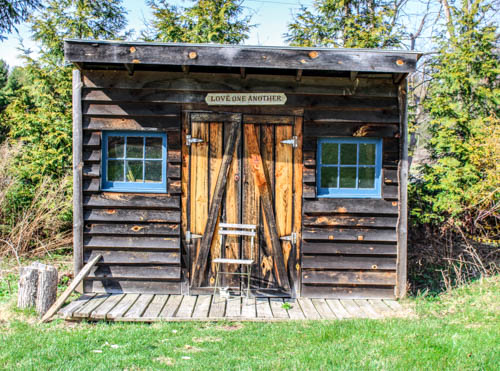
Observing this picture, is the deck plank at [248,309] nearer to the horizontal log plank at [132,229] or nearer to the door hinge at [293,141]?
the horizontal log plank at [132,229]

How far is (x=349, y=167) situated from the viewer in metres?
5.51

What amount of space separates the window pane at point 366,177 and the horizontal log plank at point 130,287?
9.24ft

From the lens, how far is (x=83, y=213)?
5422 millimetres

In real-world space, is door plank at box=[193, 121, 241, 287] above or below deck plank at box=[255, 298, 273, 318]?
above

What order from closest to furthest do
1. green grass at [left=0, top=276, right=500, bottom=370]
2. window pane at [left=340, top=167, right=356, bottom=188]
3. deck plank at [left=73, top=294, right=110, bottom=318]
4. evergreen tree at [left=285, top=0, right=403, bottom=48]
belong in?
1. green grass at [left=0, top=276, right=500, bottom=370]
2. deck plank at [left=73, top=294, right=110, bottom=318]
3. window pane at [left=340, top=167, right=356, bottom=188]
4. evergreen tree at [left=285, top=0, right=403, bottom=48]

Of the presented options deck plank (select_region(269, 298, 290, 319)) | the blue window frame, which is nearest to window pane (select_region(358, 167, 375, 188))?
deck plank (select_region(269, 298, 290, 319))

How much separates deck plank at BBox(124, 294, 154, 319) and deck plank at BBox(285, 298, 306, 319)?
1.73 metres

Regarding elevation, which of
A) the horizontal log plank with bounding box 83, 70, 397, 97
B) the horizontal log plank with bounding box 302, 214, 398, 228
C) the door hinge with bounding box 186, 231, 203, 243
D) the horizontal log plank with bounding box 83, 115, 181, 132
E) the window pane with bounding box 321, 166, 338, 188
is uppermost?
the horizontal log plank with bounding box 83, 70, 397, 97

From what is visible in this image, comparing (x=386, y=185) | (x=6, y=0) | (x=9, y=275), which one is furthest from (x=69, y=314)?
(x=6, y=0)

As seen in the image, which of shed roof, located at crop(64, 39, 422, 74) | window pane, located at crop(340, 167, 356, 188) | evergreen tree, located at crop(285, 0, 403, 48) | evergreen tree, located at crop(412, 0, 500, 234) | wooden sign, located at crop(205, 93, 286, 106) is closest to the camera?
shed roof, located at crop(64, 39, 422, 74)

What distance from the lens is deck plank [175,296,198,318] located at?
473cm

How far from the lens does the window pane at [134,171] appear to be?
217 inches

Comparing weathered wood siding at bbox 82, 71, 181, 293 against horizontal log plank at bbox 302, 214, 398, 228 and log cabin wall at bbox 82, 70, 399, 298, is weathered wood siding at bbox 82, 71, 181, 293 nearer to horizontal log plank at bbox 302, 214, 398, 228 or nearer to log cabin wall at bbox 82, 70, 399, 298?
log cabin wall at bbox 82, 70, 399, 298

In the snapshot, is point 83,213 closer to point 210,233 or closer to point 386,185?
point 210,233
